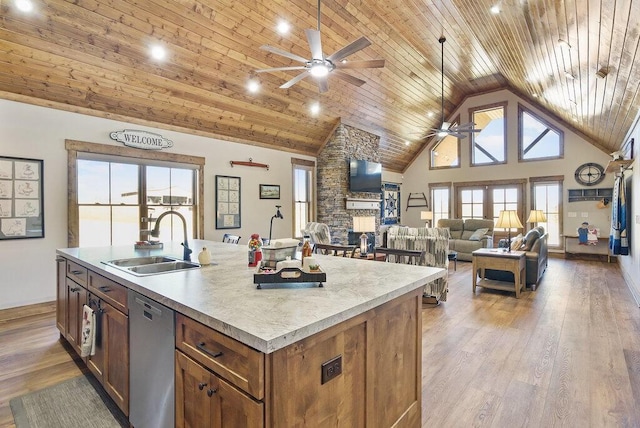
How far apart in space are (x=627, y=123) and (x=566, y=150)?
155 inches

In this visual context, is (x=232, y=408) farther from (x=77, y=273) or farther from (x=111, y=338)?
(x=77, y=273)

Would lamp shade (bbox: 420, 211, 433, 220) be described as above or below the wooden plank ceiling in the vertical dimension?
below

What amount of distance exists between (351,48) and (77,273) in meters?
3.12

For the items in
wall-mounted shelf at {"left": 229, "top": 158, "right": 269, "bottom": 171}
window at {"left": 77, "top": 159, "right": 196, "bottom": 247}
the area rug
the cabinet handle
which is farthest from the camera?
wall-mounted shelf at {"left": 229, "top": 158, "right": 269, "bottom": 171}

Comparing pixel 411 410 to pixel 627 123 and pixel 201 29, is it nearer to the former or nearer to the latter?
pixel 201 29

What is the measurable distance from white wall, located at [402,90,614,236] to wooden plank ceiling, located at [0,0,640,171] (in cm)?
155

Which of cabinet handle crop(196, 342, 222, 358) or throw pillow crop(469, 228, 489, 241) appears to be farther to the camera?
throw pillow crop(469, 228, 489, 241)

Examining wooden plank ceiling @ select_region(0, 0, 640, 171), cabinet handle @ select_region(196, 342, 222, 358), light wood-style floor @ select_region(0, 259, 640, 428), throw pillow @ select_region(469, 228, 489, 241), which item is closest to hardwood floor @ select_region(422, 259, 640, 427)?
light wood-style floor @ select_region(0, 259, 640, 428)

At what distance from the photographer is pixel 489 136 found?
972 centimetres

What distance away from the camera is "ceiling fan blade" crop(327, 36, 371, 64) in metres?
3.12

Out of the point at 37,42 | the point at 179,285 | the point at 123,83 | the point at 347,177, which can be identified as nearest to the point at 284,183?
the point at 347,177

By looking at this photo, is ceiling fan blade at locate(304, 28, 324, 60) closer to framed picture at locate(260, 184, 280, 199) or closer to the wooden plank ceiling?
the wooden plank ceiling

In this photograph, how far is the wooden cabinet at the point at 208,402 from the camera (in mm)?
1126

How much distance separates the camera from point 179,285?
5.64 feet
